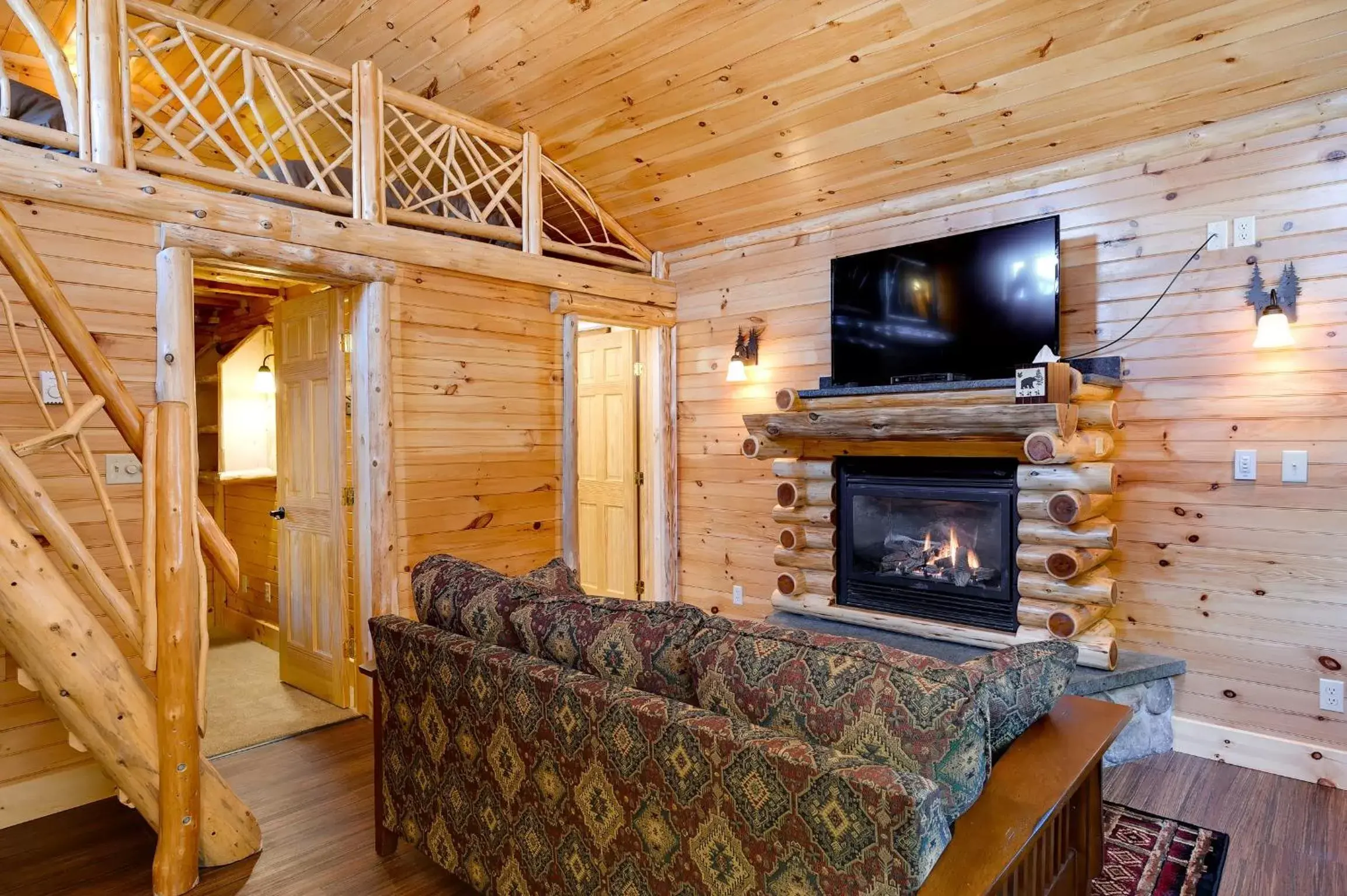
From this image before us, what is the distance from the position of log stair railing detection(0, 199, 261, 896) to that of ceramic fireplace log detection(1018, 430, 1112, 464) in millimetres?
2928

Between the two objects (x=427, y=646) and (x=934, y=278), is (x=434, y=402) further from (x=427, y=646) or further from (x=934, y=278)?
(x=934, y=278)

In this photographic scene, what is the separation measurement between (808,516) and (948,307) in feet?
3.98

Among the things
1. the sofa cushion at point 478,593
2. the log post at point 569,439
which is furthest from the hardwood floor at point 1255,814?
the log post at point 569,439

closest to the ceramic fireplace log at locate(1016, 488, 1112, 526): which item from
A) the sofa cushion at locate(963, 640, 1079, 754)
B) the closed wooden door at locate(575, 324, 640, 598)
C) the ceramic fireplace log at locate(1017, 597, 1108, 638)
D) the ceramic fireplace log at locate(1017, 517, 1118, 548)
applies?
the ceramic fireplace log at locate(1017, 517, 1118, 548)

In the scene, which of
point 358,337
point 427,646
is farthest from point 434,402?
point 427,646

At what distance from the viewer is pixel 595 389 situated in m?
5.44

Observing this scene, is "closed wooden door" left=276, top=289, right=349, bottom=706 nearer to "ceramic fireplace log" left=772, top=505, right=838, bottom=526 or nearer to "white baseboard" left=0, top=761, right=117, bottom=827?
"white baseboard" left=0, top=761, right=117, bottom=827

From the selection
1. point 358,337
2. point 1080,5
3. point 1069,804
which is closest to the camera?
point 1069,804

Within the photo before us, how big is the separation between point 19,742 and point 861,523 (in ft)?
11.6

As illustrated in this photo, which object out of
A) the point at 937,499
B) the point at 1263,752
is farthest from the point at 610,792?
the point at 1263,752

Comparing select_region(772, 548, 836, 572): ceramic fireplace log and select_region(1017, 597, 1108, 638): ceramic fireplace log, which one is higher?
select_region(772, 548, 836, 572): ceramic fireplace log

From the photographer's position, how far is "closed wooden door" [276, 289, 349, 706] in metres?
3.80

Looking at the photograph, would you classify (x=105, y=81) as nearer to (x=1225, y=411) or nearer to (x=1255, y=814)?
(x=1225, y=411)

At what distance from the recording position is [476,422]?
4.05 meters
